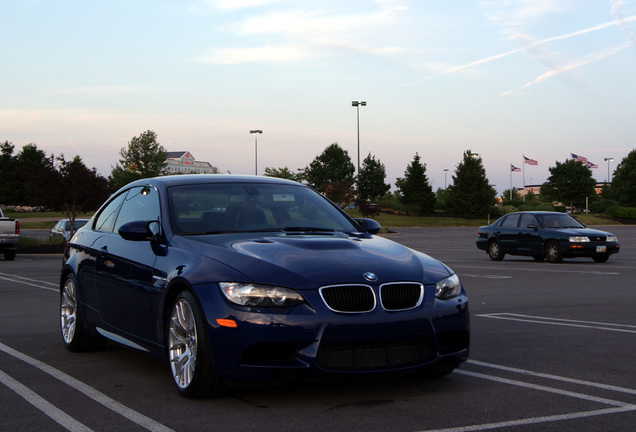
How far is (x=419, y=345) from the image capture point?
5059mm

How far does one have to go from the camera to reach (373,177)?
3686 inches

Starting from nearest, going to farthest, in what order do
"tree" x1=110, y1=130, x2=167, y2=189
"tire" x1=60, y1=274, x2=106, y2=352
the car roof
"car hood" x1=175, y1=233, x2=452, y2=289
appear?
"car hood" x1=175, y1=233, x2=452, y2=289 → the car roof → "tire" x1=60, y1=274, x2=106, y2=352 → "tree" x1=110, y1=130, x2=167, y2=189

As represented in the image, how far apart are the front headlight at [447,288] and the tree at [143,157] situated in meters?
111

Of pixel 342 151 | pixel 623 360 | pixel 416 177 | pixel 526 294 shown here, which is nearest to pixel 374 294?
pixel 623 360

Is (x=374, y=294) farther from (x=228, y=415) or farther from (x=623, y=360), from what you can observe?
(x=623, y=360)

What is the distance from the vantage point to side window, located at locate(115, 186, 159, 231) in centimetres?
A: 639

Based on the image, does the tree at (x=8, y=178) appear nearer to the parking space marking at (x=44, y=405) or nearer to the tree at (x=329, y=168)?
the tree at (x=329, y=168)

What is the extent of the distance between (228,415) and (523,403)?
1898mm

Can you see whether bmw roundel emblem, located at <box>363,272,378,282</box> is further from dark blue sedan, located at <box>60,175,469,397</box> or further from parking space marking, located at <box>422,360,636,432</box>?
parking space marking, located at <box>422,360,636,432</box>

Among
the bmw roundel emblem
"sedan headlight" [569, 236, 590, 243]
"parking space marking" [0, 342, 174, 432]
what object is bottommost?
"parking space marking" [0, 342, 174, 432]

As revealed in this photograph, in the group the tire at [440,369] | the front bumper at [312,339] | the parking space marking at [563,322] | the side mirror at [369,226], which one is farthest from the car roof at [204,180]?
the parking space marking at [563,322]

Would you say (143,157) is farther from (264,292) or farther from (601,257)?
(264,292)

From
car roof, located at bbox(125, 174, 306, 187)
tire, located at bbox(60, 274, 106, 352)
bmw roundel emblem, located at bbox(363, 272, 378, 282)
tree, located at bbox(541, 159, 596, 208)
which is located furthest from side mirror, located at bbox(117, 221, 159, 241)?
tree, located at bbox(541, 159, 596, 208)

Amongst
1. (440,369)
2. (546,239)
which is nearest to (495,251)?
(546,239)
